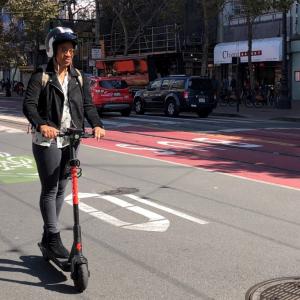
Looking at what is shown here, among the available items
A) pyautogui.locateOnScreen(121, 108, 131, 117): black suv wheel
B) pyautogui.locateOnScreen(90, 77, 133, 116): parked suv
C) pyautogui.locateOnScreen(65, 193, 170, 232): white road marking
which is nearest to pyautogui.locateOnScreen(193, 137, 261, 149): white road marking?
pyautogui.locateOnScreen(65, 193, 170, 232): white road marking

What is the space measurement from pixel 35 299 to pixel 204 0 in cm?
2925

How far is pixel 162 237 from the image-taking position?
5750 mm

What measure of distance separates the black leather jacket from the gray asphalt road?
1266 millimetres

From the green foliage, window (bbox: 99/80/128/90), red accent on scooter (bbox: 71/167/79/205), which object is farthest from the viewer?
the green foliage

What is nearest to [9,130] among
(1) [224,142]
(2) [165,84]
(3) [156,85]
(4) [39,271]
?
(1) [224,142]

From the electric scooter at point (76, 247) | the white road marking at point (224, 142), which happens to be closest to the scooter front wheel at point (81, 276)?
the electric scooter at point (76, 247)

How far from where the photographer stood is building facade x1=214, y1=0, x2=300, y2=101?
34.0 metres

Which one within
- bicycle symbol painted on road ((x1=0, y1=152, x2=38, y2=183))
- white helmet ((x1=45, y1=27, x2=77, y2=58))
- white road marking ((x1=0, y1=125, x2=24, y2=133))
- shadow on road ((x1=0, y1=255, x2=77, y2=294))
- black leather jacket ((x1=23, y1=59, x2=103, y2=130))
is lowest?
shadow on road ((x1=0, y1=255, x2=77, y2=294))

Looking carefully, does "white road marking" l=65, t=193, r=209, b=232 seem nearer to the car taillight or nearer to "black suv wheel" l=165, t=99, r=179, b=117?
the car taillight

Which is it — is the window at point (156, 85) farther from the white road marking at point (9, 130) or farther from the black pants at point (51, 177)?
the black pants at point (51, 177)

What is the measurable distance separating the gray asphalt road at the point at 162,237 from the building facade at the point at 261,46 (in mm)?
25539

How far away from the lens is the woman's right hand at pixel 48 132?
4.31 meters

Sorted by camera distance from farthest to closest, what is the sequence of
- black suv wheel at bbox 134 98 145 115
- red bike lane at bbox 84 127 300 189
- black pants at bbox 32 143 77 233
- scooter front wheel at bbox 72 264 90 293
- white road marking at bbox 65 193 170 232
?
black suv wheel at bbox 134 98 145 115 < red bike lane at bbox 84 127 300 189 < white road marking at bbox 65 193 170 232 < black pants at bbox 32 143 77 233 < scooter front wheel at bbox 72 264 90 293

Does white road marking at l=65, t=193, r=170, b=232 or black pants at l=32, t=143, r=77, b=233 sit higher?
black pants at l=32, t=143, r=77, b=233
